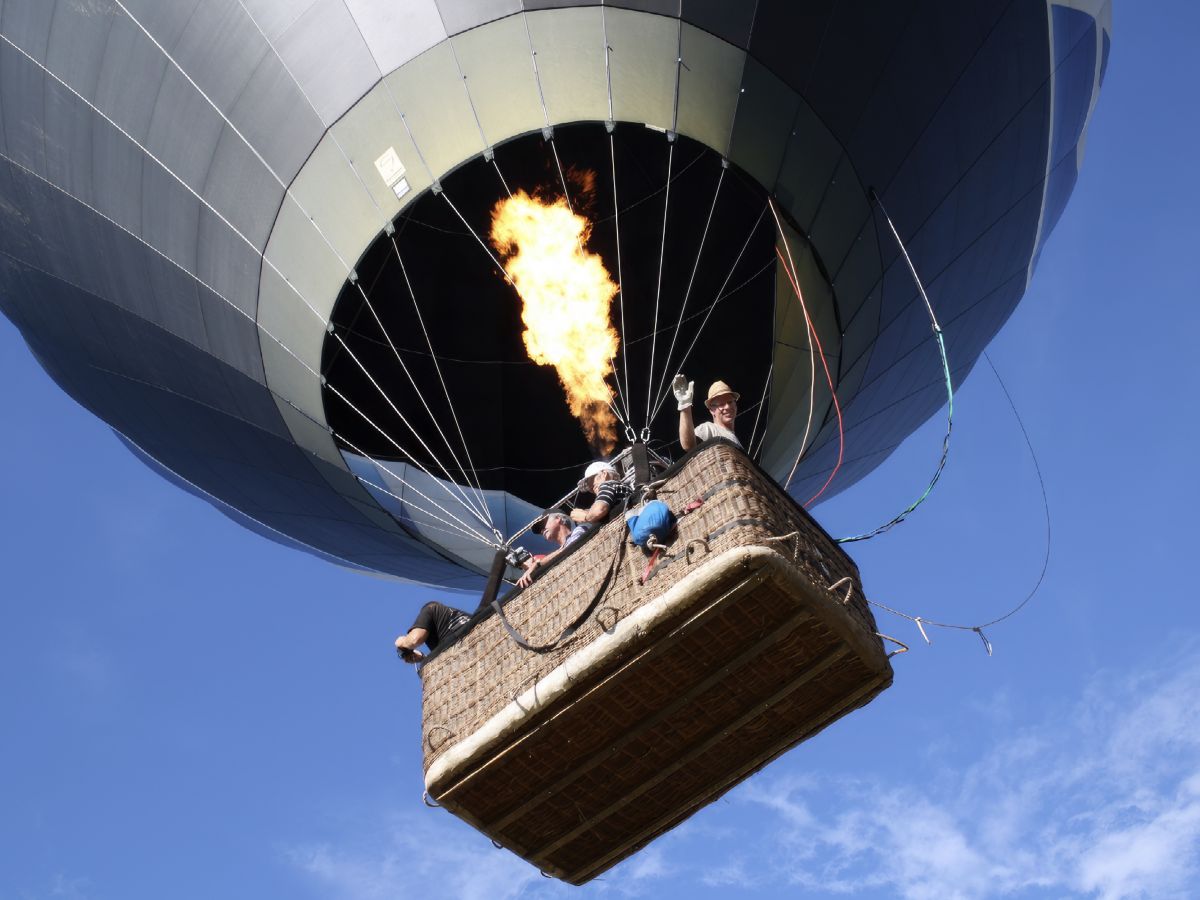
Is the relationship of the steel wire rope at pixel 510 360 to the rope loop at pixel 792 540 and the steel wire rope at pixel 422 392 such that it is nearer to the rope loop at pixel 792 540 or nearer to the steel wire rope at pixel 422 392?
the steel wire rope at pixel 422 392

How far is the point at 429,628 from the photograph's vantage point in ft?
20.9

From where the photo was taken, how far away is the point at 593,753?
577cm

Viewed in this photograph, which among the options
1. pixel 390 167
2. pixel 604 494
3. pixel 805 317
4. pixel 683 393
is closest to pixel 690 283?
pixel 805 317

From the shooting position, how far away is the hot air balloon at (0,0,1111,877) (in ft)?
23.7

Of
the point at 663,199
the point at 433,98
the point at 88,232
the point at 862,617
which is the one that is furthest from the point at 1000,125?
the point at 88,232

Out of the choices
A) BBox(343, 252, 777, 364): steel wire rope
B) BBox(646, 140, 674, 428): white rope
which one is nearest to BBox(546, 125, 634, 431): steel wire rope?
BBox(646, 140, 674, 428): white rope

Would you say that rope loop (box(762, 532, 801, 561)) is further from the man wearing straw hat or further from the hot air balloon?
the hot air balloon

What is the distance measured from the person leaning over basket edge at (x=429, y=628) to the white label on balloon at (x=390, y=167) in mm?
2162

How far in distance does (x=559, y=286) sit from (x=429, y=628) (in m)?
2.25

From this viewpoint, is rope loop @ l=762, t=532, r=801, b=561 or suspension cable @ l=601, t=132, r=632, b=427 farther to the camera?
suspension cable @ l=601, t=132, r=632, b=427

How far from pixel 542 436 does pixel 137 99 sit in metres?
2.91

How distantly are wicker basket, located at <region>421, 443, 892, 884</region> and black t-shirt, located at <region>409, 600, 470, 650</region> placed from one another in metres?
0.32

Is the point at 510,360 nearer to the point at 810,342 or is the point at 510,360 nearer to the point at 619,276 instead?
the point at 619,276

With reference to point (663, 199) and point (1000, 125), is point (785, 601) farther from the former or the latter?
point (1000, 125)
